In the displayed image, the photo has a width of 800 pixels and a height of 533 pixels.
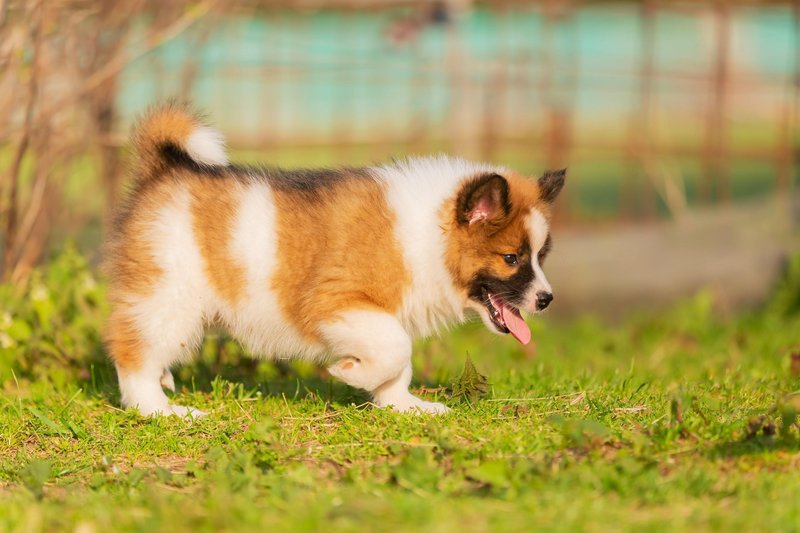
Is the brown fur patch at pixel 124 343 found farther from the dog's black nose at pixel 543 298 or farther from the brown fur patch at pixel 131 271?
the dog's black nose at pixel 543 298

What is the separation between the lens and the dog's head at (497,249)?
15.6 feet

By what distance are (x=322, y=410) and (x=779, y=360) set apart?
3125 mm

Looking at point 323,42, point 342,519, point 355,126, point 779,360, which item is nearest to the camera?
point 342,519

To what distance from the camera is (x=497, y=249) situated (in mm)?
4809

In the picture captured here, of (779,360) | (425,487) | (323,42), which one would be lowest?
(779,360)

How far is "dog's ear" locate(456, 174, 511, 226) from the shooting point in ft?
15.3

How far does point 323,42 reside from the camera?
11.5m

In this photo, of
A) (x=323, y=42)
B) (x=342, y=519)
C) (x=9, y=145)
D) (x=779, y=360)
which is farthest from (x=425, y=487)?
(x=323, y=42)

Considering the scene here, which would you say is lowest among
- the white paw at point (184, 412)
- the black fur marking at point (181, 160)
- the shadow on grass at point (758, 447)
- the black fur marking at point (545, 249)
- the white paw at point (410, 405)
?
the white paw at point (184, 412)

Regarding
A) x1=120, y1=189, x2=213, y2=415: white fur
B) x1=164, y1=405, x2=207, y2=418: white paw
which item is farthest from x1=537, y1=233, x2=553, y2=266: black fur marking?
x1=164, y1=405, x2=207, y2=418: white paw

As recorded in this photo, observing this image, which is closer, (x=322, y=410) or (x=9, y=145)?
(x=322, y=410)

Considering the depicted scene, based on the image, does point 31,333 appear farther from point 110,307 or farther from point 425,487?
point 425,487

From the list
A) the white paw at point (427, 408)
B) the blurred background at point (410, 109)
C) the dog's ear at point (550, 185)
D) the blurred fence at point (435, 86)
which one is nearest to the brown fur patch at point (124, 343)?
the white paw at point (427, 408)

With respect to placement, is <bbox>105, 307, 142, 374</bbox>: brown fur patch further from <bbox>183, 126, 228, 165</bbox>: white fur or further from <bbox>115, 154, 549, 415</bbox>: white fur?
<bbox>183, 126, 228, 165</bbox>: white fur
